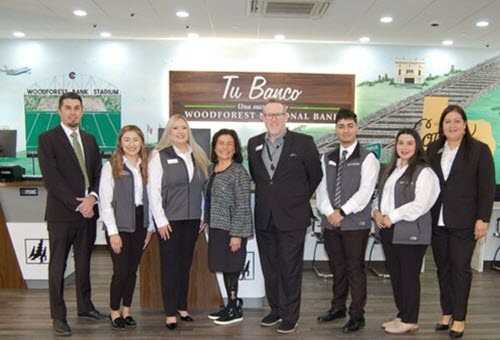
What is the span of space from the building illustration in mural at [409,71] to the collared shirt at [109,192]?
18.4ft

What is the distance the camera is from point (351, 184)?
3275 mm

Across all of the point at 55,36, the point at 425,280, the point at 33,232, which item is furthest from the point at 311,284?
the point at 55,36

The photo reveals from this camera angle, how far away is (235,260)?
330cm

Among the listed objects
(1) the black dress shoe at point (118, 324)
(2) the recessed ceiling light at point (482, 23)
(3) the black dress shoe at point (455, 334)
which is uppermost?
(2) the recessed ceiling light at point (482, 23)

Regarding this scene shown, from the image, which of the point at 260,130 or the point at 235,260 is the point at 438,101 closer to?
the point at 260,130

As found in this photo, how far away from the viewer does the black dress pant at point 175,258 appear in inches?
127

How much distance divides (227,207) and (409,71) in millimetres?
5447

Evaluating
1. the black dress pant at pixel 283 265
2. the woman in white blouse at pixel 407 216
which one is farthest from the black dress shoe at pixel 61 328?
the woman in white blouse at pixel 407 216

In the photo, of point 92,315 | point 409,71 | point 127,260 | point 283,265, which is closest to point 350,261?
point 283,265

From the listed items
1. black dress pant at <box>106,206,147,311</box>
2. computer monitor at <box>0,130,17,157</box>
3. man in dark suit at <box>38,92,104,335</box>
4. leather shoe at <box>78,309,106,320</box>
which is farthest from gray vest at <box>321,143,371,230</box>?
computer monitor at <box>0,130,17,157</box>

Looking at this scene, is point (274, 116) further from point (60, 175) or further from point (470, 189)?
point (60, 175)

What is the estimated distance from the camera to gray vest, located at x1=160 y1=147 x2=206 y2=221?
3191mm

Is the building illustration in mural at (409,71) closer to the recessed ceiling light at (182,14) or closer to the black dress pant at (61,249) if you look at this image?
the recessed ceiling light at (182,14)

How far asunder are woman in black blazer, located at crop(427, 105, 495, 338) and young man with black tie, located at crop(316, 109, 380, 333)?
49 centimetres
